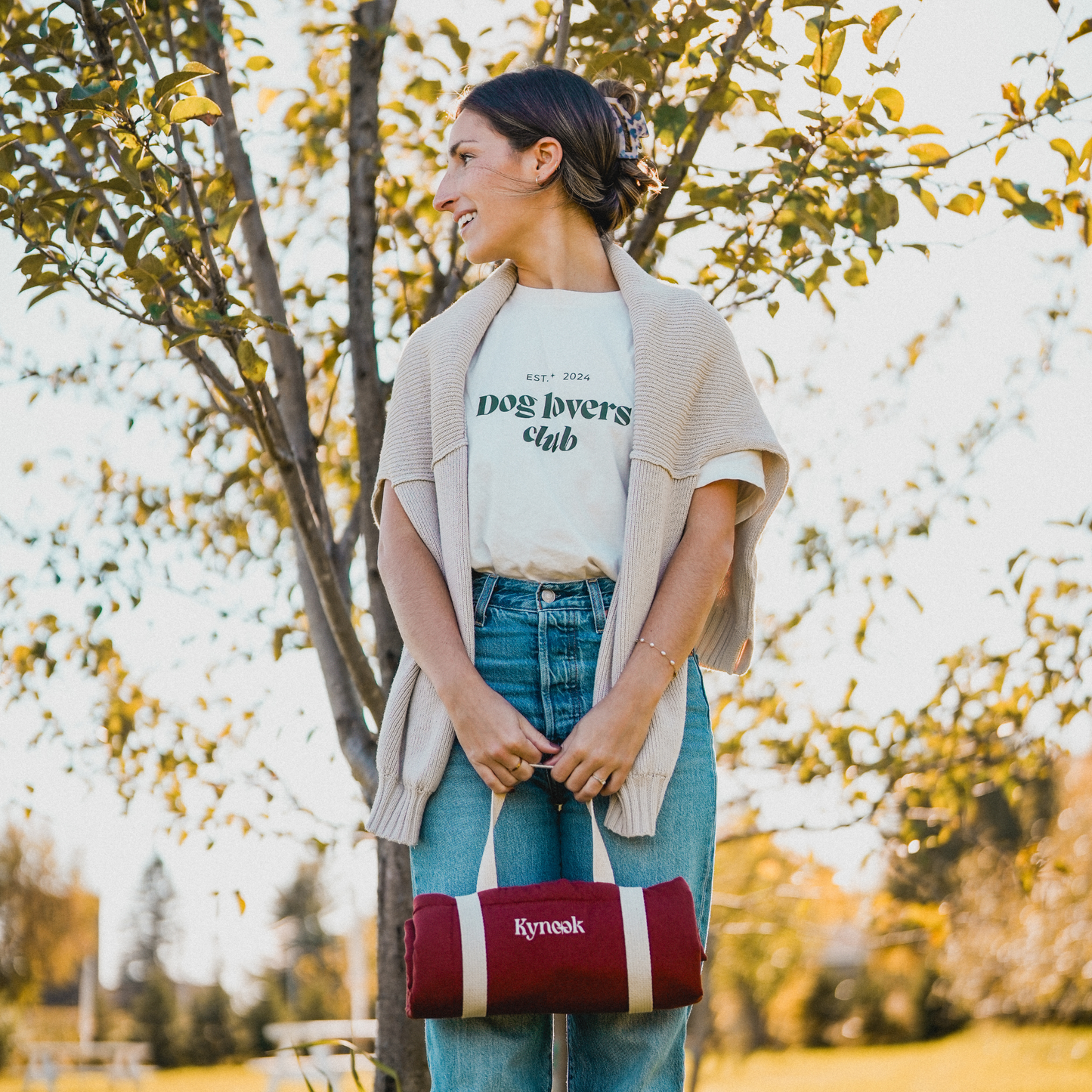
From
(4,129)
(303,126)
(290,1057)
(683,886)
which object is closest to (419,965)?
(683,886)

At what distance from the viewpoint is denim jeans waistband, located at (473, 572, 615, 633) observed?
1.54m

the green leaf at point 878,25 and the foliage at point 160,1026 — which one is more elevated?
the green leaf at point 878,25

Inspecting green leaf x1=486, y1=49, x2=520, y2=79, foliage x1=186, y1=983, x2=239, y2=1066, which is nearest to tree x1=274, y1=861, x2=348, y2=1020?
foliage x1=186, y1=983, x2=239, y2=1066

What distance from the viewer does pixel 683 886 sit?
1431 mm

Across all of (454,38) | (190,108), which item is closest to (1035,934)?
(454,38)

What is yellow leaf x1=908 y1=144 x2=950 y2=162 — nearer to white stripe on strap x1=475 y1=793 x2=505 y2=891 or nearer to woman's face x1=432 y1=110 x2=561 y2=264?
woman's face x1=432 y1=110 x2=561 y2=264

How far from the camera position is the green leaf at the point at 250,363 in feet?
6.42

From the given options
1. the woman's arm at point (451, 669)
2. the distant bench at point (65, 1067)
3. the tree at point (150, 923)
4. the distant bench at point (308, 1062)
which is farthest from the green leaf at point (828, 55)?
the tree at point (150, 923)

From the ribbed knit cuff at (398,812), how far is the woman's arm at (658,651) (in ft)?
0.66

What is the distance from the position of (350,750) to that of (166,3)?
5.51 ft

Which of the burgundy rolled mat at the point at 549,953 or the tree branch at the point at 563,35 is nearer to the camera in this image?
the burgundy rolled mat at the point at 549,953

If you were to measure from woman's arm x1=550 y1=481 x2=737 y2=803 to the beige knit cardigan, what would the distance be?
0.07ft

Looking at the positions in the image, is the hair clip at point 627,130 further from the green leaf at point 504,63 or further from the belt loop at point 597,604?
the green leaf at point 504,63

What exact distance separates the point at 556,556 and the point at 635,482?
0.49ft
